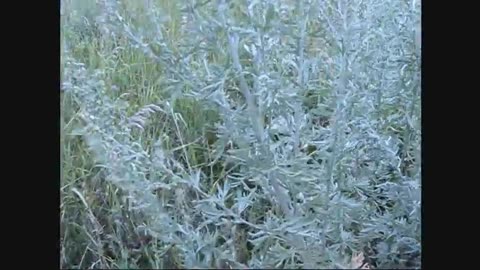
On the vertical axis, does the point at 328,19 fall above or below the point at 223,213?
above

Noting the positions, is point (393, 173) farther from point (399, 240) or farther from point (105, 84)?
point (105, 84)

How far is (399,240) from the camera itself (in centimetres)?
172

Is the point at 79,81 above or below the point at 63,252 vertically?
above

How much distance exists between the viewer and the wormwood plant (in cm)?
167

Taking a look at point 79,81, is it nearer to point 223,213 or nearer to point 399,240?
point 223,213

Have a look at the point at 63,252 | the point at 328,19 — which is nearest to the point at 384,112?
the point at 328,19

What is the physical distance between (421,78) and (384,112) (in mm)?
107

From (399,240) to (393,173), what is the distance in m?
0.15

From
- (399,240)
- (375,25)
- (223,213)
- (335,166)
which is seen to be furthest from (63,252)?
(375,25)

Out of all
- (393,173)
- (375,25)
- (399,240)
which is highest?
(375,25)

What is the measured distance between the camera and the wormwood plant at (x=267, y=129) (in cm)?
167

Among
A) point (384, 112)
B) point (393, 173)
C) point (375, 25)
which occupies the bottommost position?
point (393, 173)

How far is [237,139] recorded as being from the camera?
5.54 ft

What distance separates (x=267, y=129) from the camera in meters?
1.69
